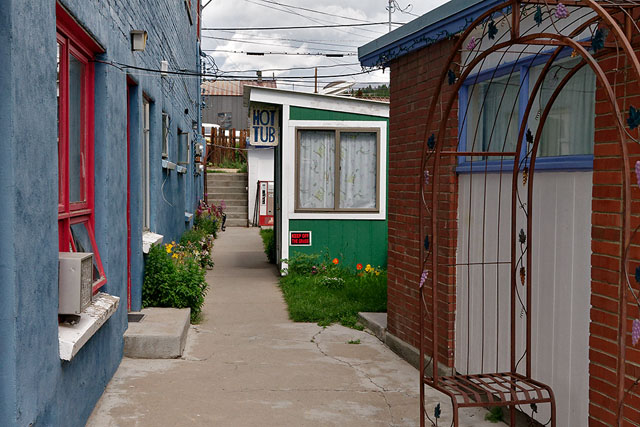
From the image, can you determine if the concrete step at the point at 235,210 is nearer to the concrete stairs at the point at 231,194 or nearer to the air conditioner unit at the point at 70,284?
the concrete stairs at the point at 231,194

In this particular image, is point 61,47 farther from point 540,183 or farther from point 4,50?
point 540,183

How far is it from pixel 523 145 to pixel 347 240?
734 centimetres

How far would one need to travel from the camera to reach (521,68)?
5.20 meters

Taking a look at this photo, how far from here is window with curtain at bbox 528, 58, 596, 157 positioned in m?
4.40

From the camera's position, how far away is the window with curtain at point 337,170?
1237 centimetres

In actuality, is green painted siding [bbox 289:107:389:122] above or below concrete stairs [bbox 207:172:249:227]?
above

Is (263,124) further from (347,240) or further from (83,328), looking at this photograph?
(83,328)

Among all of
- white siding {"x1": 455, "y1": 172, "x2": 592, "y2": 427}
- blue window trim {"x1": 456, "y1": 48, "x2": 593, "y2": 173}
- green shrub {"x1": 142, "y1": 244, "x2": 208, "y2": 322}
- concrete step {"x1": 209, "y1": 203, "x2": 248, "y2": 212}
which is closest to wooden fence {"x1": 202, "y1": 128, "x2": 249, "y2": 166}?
concrete step {"x1": 209, "y1": 203, "x2": 248, "y2": 212}

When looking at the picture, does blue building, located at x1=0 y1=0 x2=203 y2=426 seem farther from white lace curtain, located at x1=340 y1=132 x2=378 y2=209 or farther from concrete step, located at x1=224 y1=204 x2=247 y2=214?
concrete step, located at x1=224 y1=204 x2=247 y2=214

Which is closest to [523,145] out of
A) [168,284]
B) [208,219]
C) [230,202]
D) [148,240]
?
[168,284]

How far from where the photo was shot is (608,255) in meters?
3.97

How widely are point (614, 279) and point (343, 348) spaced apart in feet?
13.5

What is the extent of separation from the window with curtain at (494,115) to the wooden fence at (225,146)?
1116 inches

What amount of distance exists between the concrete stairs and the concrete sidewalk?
17506 mm
